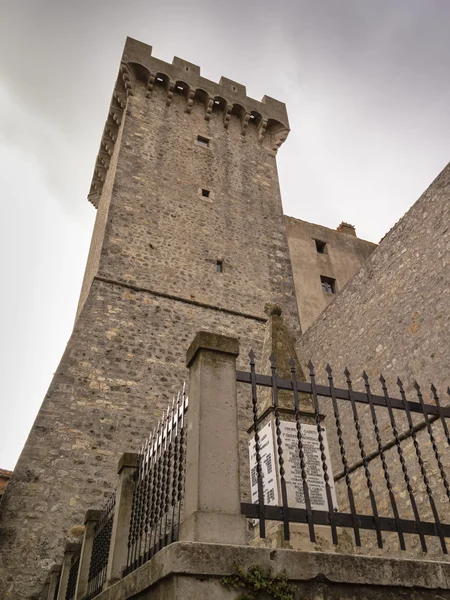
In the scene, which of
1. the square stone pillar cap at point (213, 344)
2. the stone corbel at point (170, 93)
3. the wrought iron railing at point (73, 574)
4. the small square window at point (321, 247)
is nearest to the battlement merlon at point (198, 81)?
the stone corbel at point (170, 93)

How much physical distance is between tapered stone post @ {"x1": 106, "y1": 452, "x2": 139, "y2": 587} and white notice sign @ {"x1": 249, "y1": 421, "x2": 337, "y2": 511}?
116cm

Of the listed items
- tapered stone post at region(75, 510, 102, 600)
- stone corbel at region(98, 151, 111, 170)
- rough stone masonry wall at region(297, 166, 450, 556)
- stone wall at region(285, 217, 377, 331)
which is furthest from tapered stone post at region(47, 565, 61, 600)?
stone corbel at region(98, 151, 111, 170)

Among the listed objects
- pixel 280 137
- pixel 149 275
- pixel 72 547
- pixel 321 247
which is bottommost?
pixel 72 547

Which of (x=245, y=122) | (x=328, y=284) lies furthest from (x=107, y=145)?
(x=328, y=284)

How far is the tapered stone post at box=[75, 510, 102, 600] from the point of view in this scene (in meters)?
5.43

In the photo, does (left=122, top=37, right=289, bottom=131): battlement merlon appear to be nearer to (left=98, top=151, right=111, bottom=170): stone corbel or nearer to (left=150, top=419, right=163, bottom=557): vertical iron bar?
(left=98, top=151, right=111, bottom=170): stone corbel

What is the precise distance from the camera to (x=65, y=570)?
21.1 feet

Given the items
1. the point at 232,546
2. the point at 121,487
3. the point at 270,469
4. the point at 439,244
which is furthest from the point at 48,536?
the point at 439,244

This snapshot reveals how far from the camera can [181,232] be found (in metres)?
13.2

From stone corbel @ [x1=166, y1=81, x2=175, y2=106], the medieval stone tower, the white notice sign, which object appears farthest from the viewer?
stone corbel @ [x1=166, y1=81, x2=175, y2=106]

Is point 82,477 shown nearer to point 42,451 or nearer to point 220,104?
point 42,451

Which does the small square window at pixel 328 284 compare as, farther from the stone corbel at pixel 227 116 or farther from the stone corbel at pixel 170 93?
the stone corbel at pixel 170 93

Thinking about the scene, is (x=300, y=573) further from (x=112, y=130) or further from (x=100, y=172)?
(x=100, y=172)

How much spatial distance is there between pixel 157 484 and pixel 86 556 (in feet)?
8.74
